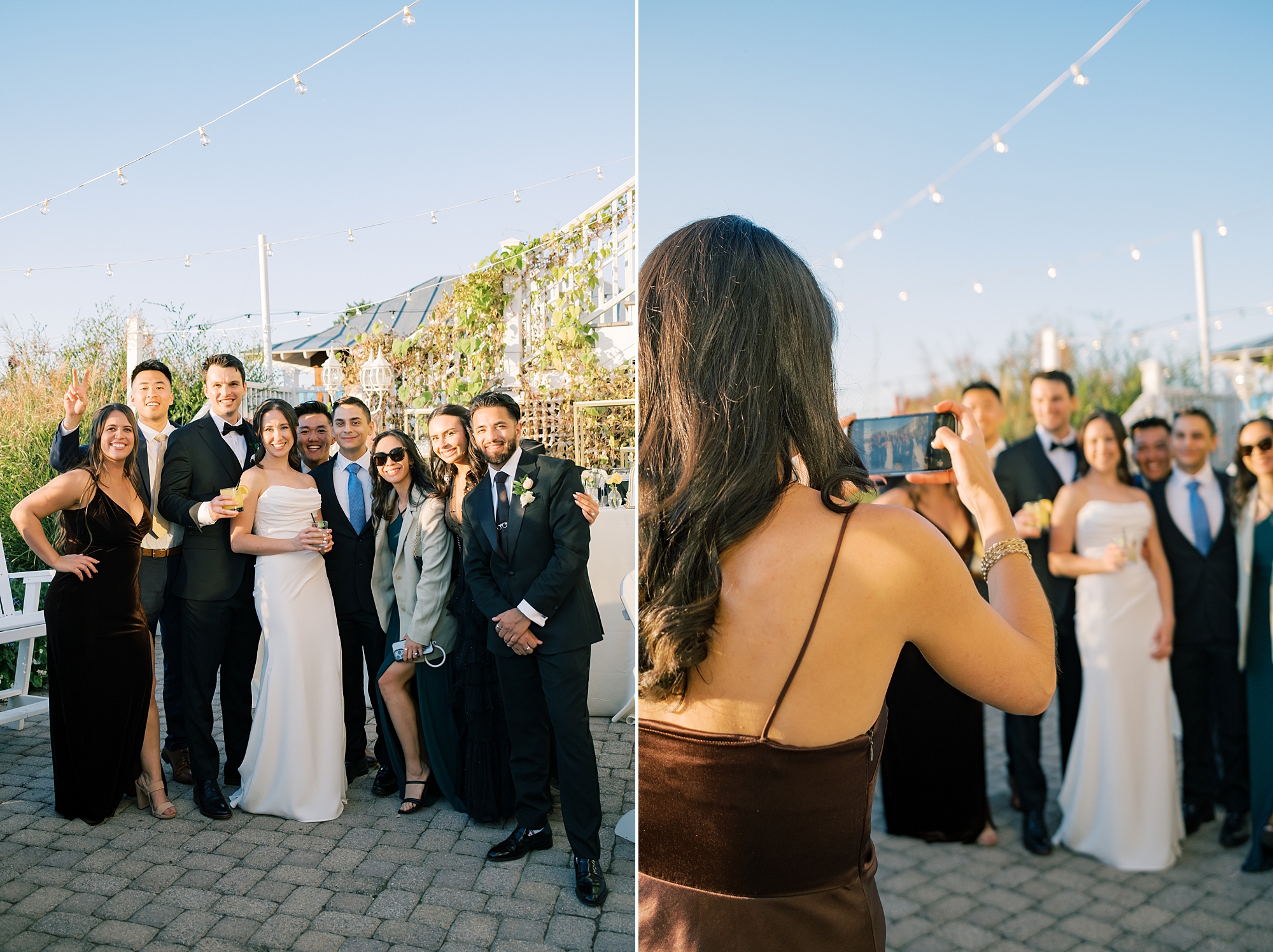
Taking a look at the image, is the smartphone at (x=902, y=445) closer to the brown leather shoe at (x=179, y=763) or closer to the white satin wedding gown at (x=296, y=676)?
the white satin wedding gown at (x=296, y=676)

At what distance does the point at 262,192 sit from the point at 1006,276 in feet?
6.25

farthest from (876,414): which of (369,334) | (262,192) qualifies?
(262,192)

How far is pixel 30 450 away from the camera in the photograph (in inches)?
78.0

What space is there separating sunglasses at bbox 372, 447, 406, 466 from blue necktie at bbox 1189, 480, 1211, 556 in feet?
6.78

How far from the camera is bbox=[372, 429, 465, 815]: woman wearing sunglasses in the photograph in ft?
8.24

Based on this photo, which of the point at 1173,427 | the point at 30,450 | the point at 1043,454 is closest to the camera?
the point at 1173,427

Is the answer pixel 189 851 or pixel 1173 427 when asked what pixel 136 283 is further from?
pixel 1173 427

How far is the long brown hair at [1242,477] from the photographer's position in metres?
1.36

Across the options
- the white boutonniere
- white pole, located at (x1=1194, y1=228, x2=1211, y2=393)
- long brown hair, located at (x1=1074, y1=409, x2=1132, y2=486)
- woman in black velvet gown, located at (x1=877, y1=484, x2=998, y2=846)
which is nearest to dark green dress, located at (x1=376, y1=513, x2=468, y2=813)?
the white boutonniere

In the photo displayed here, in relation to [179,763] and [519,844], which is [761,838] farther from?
[179,763]

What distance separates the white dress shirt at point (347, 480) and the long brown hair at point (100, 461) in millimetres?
630

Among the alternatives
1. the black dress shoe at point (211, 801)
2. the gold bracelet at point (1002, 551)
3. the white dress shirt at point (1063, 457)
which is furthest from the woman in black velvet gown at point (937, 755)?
the black dress shoe at point (211, 801)

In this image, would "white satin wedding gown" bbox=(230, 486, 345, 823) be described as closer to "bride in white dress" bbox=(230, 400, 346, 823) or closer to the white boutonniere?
"bride in white dress" bbox=(230, 400, 346, 823)

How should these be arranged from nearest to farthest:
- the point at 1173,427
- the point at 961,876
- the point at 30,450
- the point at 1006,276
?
the point at 1173,427 → the point at 1006,276 → the point at 30,450 → the point at 961,876
